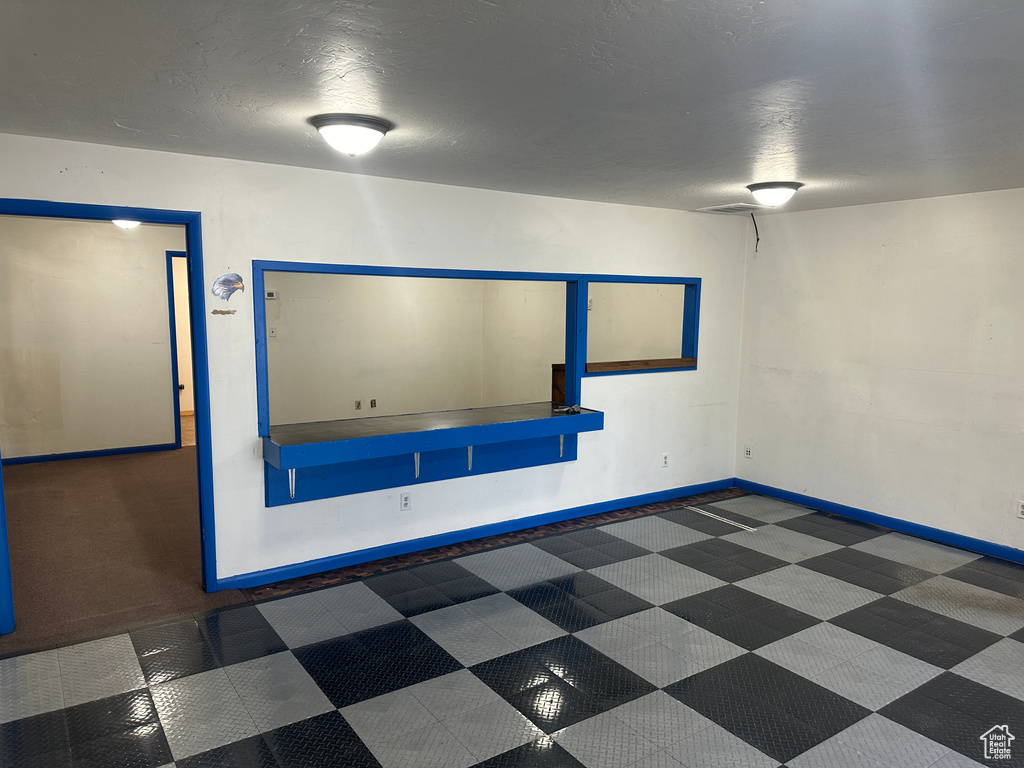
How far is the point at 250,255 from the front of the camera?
3.75 metres

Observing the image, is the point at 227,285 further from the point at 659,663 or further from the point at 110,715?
the point at 659,663

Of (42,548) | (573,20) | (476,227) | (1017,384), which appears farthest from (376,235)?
(1017,384)

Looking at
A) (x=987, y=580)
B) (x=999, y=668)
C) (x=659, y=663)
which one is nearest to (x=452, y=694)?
(x=659, y=663)

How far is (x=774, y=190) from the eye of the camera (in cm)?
425

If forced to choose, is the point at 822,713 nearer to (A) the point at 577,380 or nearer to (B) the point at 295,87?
(A) the point at 577,380

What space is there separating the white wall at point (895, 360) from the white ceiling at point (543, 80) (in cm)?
111

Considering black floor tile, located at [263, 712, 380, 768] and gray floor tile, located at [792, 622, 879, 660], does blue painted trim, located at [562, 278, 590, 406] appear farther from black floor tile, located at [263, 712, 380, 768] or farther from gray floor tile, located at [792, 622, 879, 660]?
black floor tile, located at [263, 712, 380, 768]

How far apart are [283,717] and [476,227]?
307 cm

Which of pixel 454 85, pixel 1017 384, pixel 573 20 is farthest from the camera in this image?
pixel 1017 384

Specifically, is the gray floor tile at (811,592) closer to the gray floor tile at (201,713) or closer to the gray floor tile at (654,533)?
the gray floor tile at (654,533)

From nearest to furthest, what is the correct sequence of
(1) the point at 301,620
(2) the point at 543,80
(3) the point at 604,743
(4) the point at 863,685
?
(2) the point at 543,80, (3) the point at 604,743, (4) the point at 863,685, (1) the point at 301,620

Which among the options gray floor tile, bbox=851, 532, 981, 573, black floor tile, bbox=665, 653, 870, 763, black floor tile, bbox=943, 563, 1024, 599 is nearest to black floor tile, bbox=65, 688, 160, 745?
black floor tile, bbox=665, 653, 870, 763

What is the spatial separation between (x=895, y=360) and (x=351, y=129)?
425 centimetres

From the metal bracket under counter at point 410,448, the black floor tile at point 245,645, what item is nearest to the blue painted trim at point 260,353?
the metal bracket under counter at point 410,448
